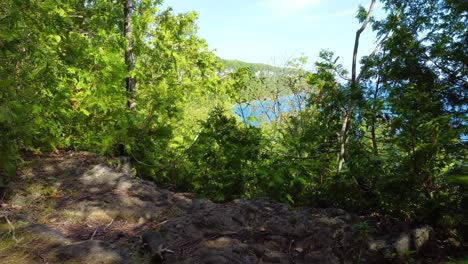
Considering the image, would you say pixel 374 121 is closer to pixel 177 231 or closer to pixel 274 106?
pixel 177 231

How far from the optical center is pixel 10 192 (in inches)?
185

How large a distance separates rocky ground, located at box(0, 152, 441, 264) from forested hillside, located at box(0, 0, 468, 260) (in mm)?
503

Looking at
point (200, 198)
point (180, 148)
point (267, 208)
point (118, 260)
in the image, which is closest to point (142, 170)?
point (180, 148)

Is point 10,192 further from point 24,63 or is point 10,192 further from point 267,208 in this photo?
point 267,208

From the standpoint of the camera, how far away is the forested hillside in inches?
154

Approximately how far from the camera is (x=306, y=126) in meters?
5.89

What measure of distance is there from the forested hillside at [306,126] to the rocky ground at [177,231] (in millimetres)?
503

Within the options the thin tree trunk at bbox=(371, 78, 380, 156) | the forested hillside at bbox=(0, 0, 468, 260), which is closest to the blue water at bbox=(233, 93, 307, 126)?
the forested hillside at bbox=(0, 0, 468, 260)

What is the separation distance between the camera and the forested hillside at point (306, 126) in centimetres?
391

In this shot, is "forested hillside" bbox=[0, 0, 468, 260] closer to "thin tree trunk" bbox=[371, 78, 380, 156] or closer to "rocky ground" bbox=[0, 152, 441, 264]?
"thin tree trunk" bbox=[371, 78, 380, 156]

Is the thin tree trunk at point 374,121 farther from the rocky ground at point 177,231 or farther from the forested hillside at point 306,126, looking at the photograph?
the rocky ground at point 177,231

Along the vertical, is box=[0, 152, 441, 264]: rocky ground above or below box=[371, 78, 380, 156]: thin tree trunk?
below

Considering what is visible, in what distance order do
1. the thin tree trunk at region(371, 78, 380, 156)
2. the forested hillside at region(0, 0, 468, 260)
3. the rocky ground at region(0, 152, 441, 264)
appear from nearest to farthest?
1. the rocky ground at region(0, 152, 441, 264)
2. the forested hillside at region(0, 0, 468, 260)
3. the thin tree trunk at region(371, 78, 380, 156)

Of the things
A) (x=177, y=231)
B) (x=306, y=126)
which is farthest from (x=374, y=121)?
(x=177, y=231)
